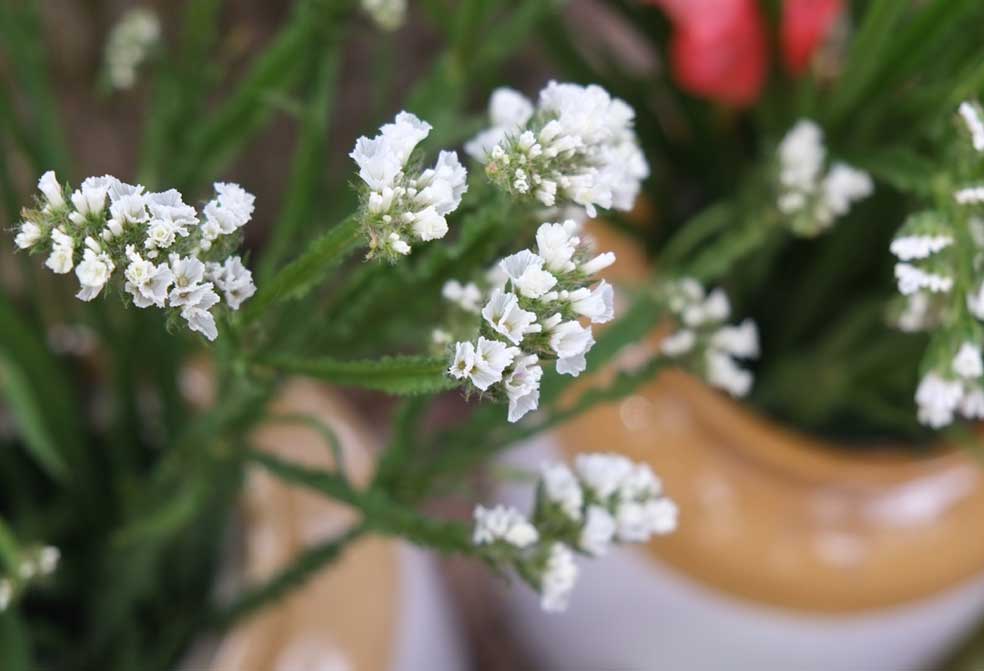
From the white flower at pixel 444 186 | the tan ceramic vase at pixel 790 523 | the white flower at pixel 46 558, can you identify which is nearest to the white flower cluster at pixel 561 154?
the white flower at pixel 444 186

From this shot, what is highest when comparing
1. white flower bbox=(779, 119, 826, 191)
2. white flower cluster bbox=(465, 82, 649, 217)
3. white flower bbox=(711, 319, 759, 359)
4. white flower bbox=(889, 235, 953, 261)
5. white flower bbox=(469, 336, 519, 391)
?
white flower bbox=(779, 119, 826, 191)

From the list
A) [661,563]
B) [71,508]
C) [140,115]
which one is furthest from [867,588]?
[140,115]

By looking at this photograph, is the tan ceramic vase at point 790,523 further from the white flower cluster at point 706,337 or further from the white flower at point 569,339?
the white flower at point 569,339

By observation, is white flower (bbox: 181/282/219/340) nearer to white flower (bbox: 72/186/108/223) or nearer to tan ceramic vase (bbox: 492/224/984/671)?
white flower (bbox: 72/186/108/223)

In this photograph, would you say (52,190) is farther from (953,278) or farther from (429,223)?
(953,278)

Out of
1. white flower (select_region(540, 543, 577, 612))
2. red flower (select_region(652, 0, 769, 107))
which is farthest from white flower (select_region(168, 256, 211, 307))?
red flower (select_region(652, 0, 769, 107))
